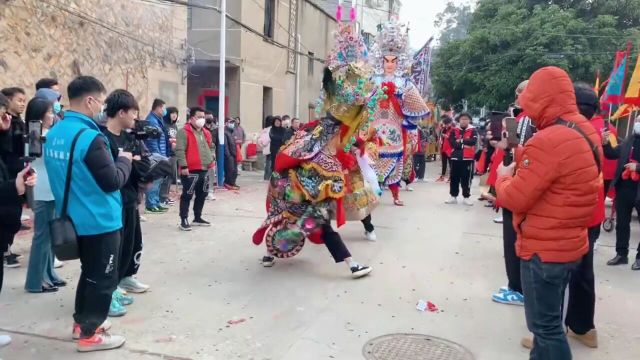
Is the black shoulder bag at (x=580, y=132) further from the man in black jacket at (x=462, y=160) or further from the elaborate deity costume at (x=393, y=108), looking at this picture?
the man in black jacket at (x=462, y=160)

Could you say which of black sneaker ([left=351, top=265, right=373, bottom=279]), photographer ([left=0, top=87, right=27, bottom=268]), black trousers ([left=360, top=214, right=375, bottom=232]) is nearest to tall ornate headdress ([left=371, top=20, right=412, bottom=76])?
black trousers ([left=360, top=214, right=375, bottom=232])

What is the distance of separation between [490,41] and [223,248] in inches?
635

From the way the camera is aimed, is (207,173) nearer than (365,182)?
No

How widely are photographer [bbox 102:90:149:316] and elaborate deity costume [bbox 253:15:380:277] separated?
1.33m

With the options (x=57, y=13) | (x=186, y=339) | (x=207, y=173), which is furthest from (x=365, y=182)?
(x=57, y=13)

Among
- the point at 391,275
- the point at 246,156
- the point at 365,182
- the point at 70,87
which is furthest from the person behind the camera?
the point at 246,156

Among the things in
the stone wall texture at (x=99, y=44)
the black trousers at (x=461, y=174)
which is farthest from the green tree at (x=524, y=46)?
the stone wall texture at (x=99, y=44)

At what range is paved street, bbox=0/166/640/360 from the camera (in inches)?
144

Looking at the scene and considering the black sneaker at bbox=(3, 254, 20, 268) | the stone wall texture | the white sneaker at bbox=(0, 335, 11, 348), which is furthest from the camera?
the stone wall texture

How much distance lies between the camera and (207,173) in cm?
718

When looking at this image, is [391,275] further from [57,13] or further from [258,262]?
[57,13]

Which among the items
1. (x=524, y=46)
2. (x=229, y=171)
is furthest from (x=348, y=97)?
(x=524, y=46)

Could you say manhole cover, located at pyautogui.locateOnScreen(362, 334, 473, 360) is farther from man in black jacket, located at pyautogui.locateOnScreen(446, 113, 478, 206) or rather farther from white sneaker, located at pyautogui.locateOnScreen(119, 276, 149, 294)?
man in black jacket, located at pyautogui.locateOnScreen(446, 113, 478, 206)

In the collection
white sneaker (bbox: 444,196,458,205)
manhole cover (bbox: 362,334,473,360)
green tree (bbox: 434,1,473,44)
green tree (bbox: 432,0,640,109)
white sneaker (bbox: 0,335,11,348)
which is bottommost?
manhole cover (bbox: 362,334,473,360)
